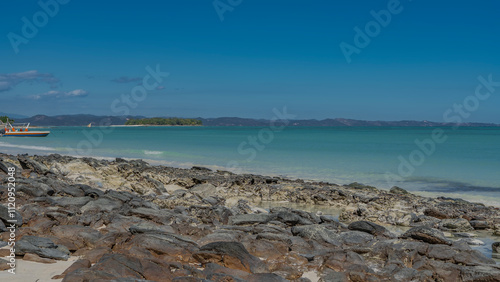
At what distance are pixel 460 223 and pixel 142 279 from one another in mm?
8739

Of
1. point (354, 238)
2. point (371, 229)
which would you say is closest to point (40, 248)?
point (354, 238)

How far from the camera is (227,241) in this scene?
7.09m

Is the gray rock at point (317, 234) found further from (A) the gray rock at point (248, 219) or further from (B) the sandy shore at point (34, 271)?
(B) the sandy shore at point (34, 271)

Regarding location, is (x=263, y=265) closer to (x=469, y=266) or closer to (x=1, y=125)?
(x=469, y=266)

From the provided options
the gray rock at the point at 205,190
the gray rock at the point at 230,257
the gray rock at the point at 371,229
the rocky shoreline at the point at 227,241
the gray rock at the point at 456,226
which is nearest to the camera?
the rocky shoreline at the point at 227,241

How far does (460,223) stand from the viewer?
1071 centimetres

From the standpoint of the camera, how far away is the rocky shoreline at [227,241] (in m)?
6.00

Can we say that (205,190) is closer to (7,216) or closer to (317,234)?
(317,234)

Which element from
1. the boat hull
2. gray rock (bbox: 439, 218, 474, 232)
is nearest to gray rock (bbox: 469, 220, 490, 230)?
gray rock (bbox: 439, 218, 474, 232)

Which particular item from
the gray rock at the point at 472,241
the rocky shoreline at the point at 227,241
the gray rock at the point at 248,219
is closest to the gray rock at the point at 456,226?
the rocky shoreline at the point at 227,241

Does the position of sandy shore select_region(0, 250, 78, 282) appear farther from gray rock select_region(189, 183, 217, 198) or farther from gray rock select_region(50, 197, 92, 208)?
gray rock select_region(189, 183, 217, 198)

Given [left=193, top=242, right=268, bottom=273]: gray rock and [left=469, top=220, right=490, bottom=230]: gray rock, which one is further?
[left=469, top=220, right=490, bottom=230]: gray rock

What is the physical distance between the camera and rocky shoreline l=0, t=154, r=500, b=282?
600 cm

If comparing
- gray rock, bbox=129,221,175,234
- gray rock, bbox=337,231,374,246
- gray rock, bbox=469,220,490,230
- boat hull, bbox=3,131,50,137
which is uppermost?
boat hull, bbox=3,131,50,137
